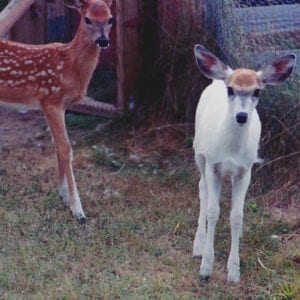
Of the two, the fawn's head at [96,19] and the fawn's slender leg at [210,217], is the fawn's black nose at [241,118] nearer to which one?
the fawn's slender leg at [210,217]

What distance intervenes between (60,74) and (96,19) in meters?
0.52

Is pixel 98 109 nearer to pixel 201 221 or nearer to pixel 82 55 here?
pixel 82 55

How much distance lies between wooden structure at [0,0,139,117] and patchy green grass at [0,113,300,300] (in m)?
1.03

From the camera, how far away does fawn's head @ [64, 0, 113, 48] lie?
584cm

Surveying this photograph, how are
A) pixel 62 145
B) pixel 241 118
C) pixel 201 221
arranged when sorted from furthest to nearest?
pixel 62 145 < pixel 201 221 < pixel 241 118

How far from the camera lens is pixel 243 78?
4520mm

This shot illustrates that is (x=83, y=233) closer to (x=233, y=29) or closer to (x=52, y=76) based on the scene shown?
(x=52, y=76)

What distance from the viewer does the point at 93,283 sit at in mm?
4672

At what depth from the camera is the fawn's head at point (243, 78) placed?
448 cm

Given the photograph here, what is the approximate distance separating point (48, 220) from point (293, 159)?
206 cm

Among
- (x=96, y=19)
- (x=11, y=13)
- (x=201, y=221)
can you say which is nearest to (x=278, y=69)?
(x=201, y=221)

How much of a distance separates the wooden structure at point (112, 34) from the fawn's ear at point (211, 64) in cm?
307

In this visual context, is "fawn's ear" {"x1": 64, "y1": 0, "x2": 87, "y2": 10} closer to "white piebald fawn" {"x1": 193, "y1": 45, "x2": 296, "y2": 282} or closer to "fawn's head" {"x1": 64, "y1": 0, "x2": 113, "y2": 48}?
"fawn's head" {"x1": 64, "y1": 0, "x2": 113, "y2": 48}

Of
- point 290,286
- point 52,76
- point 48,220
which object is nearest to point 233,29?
point 52,76
